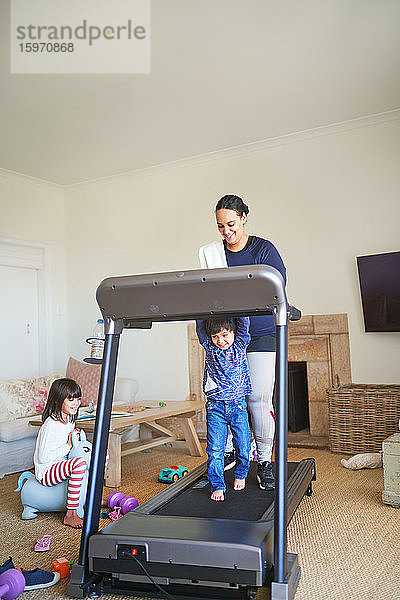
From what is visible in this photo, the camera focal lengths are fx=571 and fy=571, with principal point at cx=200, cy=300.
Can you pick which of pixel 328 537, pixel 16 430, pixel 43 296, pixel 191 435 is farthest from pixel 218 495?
pixel 43 296

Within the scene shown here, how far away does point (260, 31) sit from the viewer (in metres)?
3.44

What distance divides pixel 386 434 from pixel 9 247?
13.2 ft

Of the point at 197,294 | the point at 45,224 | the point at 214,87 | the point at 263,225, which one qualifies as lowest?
the point at 197,294

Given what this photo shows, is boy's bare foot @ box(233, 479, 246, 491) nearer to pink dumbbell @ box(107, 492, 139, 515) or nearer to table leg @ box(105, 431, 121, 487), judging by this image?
pink dumbbell @ box(107, 492, 139, 515)

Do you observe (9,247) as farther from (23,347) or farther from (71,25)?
(71,25)

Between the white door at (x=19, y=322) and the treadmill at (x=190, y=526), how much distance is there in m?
3.93

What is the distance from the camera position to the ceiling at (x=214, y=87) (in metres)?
3.32

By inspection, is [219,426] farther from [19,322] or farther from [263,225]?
[19,322]

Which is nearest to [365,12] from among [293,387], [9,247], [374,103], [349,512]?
[374,103]

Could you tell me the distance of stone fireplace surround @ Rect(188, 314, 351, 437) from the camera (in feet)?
15.8

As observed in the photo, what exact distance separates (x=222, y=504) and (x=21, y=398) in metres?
2.93

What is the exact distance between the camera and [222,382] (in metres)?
2.51

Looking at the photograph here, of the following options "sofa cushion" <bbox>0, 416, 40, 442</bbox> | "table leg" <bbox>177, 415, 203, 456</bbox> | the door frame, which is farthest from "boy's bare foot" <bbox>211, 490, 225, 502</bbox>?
the door frame

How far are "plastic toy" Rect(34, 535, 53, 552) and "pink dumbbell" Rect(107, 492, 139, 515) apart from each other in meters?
0.47
